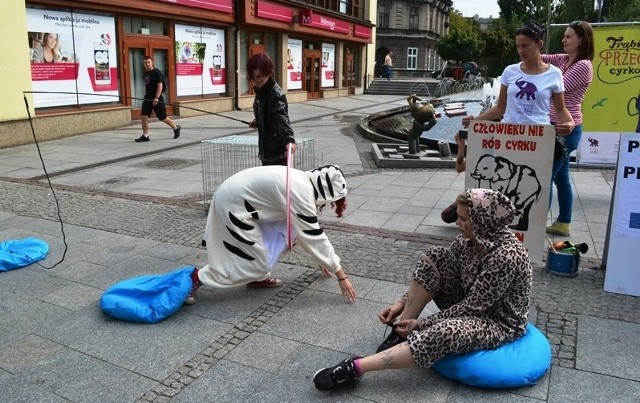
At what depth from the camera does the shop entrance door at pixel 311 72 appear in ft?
83.6

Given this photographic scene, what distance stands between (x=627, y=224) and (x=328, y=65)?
81.9 feet

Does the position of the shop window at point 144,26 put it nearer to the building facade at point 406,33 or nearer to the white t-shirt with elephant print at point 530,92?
the white t-shirt with elephant print at point 530,92

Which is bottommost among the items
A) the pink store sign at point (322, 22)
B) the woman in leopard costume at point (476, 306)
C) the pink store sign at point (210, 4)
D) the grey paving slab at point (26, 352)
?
the grey paving slab at point (26, 352)

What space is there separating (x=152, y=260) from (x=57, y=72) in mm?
9576

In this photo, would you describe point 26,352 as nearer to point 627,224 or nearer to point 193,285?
point 193,285

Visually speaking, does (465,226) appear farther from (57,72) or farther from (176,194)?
(57,72)

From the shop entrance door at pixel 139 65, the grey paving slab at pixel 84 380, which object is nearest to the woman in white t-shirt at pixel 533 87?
the grey paving slab at pixel 84 380

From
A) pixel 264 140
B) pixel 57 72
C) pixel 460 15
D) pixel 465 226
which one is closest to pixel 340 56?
pixel 57 72

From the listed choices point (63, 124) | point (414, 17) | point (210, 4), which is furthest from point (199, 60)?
point (414, 17)

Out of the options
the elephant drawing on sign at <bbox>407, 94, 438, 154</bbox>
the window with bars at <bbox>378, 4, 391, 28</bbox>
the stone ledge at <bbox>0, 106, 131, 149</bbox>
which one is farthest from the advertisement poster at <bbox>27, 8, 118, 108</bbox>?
the window with bars at <bbox>378, 4, 391, 28</bbox>

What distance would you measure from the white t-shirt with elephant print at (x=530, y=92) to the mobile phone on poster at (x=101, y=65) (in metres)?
11.7

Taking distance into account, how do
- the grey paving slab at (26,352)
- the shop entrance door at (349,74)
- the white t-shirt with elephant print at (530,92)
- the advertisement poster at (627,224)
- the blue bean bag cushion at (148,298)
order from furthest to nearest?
the shop entrance door at (349,74) < the white t-shirt with elephant print at (530,92) < the advertisement poster at (627,224) < the blue bean bag cushion at (148,298) < the grey paving slab at (26,352)

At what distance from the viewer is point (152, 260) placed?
492cm

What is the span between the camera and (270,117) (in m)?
4.85
